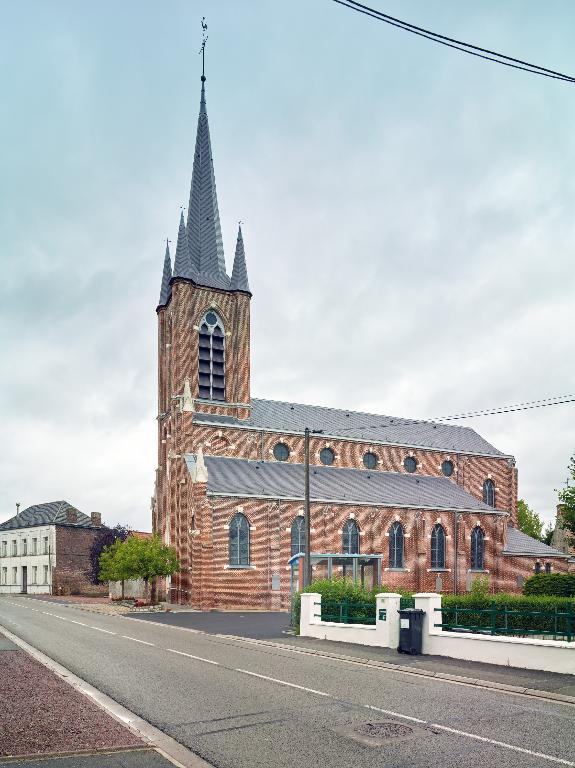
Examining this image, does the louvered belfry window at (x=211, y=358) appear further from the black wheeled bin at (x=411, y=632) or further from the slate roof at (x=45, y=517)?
the black wheeled bin at (x=411, y=632)

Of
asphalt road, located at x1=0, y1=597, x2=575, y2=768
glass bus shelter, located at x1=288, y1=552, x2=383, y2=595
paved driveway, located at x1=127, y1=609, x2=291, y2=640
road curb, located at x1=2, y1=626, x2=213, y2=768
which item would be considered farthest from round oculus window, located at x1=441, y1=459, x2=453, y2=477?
road curb, located at x1=2, y1=626, x2=213, y2=768

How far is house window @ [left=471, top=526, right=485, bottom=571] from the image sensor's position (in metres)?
55.4

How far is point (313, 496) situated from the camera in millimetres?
48719

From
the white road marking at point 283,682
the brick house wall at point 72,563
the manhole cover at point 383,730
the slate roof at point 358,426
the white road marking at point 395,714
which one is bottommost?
the brick house wall at point 72,563

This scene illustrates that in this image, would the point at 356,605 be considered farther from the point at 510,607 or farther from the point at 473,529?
the point at 473,529

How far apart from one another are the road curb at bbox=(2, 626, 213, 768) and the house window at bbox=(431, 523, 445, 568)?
134ft

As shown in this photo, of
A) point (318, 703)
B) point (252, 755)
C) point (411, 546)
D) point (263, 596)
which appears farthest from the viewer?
point (411, 546)

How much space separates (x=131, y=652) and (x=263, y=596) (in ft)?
86.0

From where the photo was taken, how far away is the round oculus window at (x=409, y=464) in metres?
60.0

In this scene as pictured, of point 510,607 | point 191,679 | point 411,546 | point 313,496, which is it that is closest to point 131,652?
point 191,679

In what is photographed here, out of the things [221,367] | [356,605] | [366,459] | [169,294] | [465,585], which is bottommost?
[465,585]

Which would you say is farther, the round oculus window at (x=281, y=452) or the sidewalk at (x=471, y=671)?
the round oculus window at (x=281, y=452)

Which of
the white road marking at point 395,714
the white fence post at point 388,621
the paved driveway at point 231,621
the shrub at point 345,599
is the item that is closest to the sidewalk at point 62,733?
the white road marking at point 395,714

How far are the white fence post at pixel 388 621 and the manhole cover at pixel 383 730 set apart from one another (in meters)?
11.2
